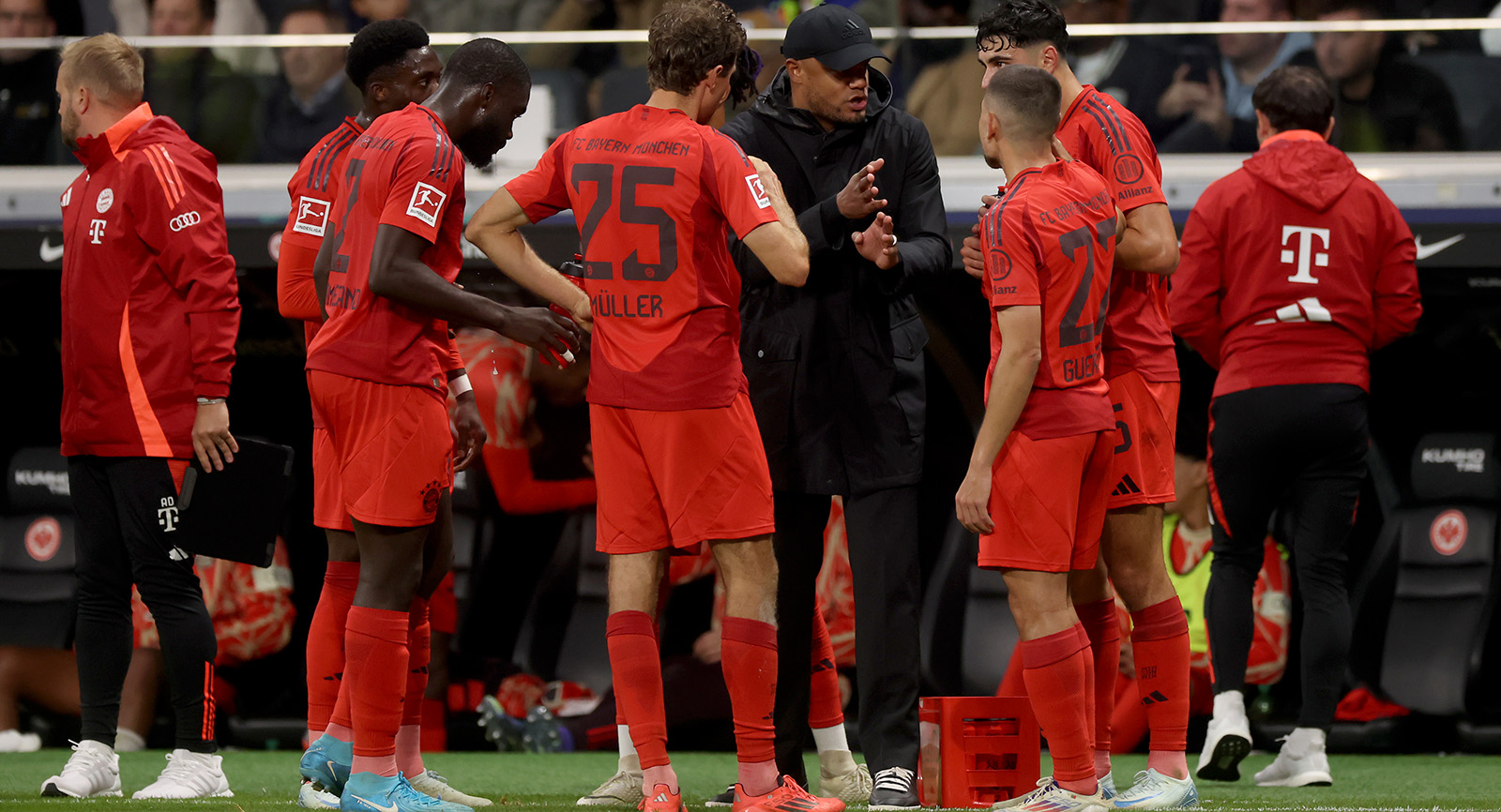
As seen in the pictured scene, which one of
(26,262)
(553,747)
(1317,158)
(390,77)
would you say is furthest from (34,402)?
(1317,158)

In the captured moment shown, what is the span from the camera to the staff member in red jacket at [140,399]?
415 centimetres

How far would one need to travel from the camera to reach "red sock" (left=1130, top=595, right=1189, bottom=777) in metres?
3.85

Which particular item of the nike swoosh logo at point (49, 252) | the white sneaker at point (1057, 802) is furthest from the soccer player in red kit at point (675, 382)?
the nike swoosh logo at point (49, 252)

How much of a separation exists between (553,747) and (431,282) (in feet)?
10.5

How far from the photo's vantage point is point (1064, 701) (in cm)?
344

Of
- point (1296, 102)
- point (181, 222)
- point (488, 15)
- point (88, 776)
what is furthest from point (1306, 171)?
point (88, 776)

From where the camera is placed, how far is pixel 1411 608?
20.3 ft

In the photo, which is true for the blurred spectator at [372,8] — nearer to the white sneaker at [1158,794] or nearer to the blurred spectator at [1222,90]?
the blurred spectator at [1222,90]

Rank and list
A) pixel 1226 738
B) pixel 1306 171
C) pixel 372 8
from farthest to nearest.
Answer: pixel 372 8 → pixel 1306 171 → pixel 1226 738

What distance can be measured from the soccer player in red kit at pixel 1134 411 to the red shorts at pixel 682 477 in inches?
31.1

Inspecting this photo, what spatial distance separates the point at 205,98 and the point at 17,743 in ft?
8.67

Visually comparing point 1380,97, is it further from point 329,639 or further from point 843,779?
point 329,639

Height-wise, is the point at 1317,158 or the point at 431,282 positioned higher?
the point at 1317,158

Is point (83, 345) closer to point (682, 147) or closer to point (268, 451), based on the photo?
point (268, 451)
